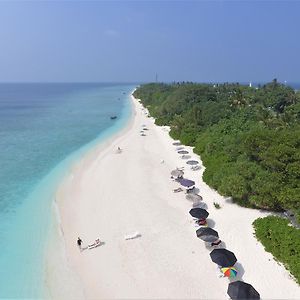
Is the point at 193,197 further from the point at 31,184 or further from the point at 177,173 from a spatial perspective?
the point at 31,184

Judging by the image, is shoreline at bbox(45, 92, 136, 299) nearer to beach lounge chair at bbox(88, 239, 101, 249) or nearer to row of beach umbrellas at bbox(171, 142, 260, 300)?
beach lounge chair at bbox(88, 239, 101, 249)

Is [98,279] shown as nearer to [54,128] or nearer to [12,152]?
[12,152]

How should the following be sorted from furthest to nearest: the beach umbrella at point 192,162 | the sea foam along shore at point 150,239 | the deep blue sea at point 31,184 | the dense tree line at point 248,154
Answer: the beach umbrella at point 192,162, the dense tree line at point 248,154, the deep blue sea at point 31,184, the sea foam along shore at point 150,239

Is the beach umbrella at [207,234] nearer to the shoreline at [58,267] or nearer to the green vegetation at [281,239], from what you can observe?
the green vegetation at [281,239]

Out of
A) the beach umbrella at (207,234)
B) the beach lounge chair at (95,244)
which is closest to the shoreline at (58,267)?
the beach lounge chair at (95,244)

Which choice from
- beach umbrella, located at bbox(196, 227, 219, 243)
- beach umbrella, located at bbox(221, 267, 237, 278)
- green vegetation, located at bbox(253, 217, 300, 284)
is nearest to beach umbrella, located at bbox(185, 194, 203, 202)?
beach umbrella, located at bbox(196, 227, 219, 243)

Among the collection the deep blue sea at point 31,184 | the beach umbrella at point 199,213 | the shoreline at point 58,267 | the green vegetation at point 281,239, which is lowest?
the deep blue sea at point 31,184
